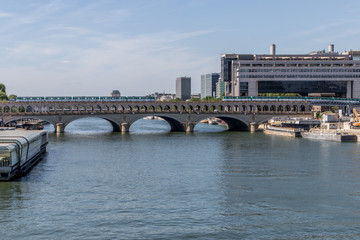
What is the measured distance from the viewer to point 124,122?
159 metres

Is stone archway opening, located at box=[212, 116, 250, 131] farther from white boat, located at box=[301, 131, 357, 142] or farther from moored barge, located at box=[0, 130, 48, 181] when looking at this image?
moored barge, located at box=[0, 130, 48, 181]

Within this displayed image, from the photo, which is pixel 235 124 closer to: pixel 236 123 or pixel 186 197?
pixel 236 123

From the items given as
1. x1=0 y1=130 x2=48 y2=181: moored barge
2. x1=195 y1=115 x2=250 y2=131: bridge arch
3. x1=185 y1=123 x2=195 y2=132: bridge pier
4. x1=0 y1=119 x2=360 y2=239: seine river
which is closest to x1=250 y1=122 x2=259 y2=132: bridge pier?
x1=195 y1=115 x2=250 y2=131: bridge arch

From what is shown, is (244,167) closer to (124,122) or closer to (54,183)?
(54,183)

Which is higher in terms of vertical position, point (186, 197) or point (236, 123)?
point (236, 123)

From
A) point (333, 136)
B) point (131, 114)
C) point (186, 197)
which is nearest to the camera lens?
point (186, 197)

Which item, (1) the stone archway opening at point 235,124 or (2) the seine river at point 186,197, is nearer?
(2) the seine river at point 186,197

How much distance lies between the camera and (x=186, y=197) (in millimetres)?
57562

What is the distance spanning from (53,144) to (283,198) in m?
73.3

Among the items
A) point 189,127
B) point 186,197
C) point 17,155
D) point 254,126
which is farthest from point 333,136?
point 17,155

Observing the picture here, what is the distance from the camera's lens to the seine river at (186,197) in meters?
45.8

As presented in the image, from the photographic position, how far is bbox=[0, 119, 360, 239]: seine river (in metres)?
45.8

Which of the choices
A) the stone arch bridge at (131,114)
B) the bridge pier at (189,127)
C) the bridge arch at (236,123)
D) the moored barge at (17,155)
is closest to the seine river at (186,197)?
the moored barge at (17,155)

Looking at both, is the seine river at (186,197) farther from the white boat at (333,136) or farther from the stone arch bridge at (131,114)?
the stone arch bridge at (131,114)
